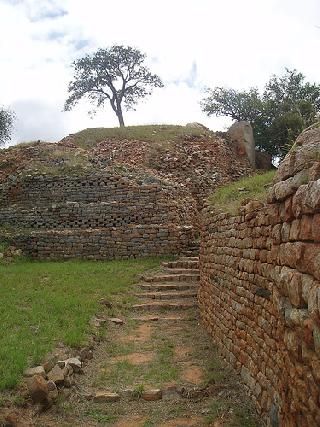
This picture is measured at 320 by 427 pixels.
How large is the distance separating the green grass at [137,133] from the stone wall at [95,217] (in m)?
6.48

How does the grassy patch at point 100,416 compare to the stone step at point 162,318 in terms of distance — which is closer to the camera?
the grassy patch at point 100,416

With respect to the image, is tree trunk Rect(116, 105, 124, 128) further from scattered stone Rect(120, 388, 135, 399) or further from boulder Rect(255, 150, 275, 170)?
scattered stone Rect(120, 388, 135, 399)

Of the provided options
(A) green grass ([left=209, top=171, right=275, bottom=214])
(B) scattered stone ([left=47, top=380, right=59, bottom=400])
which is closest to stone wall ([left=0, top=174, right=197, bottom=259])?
(A) green grass ([left=209, top=171, right=275, bottom=214])

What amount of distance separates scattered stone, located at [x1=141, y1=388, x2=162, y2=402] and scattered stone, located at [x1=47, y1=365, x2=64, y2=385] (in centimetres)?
109

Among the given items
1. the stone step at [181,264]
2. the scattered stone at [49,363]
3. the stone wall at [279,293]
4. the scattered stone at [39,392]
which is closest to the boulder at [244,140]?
the stone step at [181,264]

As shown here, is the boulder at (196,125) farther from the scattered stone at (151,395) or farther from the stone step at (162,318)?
the scattered stone at (151,395)

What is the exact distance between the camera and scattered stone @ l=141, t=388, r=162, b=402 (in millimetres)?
5941

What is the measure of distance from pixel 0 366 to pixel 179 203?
41.8 ft

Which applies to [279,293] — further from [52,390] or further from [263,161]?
[263,161]

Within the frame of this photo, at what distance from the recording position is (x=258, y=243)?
5613 millimetres

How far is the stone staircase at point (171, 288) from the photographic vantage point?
10.9 meters

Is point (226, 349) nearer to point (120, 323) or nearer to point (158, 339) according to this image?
point (158, 339)

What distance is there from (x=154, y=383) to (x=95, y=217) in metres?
12.0

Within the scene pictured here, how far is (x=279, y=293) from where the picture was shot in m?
4.12
